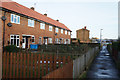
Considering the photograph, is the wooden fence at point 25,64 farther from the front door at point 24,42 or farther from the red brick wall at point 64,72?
the front door at point 24,42

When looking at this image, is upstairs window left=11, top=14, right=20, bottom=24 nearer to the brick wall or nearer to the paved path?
the paved path

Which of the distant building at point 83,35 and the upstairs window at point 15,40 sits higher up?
the distant building at point 83,35

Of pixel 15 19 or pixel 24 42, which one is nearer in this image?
pixel 15 19

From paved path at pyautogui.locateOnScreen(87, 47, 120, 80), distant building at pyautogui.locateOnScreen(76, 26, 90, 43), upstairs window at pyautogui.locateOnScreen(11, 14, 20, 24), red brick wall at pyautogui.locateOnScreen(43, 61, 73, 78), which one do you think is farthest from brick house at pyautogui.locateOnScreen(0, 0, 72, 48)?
distant building at pyautogui.locateOnScreen(76, 26, 90, 43)

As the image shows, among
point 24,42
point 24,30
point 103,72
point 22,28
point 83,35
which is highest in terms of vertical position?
point 83,35

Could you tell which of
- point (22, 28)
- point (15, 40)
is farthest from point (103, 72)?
point (22, 28)

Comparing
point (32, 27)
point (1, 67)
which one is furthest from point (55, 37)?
point (1, 67)

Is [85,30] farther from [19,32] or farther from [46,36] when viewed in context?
[19,32]

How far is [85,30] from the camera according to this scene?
208ft

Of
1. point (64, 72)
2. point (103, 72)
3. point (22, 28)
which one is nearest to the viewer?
point (64, 72)

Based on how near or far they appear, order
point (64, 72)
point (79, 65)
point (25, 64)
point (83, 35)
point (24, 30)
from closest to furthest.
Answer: point (64, 72), point (25, 64), point (79, 65), point (24, 30), point (83, 35)

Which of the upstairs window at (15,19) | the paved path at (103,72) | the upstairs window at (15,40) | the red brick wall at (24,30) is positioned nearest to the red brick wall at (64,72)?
the paved path at (103,72)

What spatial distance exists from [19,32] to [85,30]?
162 feet

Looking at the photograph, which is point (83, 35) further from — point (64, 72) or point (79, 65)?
point (64, 72)
